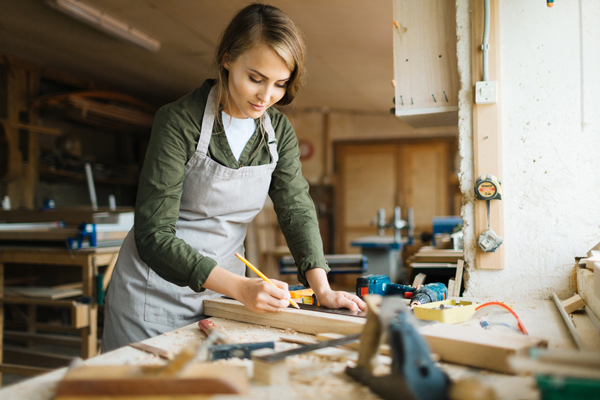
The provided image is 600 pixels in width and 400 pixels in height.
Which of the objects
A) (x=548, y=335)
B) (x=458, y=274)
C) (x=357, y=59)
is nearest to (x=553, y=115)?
(x=458, y=274)

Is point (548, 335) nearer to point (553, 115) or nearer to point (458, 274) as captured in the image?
point (458, 274)

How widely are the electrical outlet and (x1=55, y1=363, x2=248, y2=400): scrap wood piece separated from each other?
3.98ft

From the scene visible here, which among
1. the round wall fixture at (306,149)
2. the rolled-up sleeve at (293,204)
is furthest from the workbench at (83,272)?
the round wall fixture at (306,149)

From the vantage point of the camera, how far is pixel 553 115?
1.42 metres

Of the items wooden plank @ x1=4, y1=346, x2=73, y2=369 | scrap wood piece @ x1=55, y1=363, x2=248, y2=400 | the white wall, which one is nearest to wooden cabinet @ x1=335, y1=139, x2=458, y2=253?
wooden plank @ x1=4, y1=346, x2=73, y2=369

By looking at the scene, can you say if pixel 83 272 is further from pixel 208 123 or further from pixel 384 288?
pixel 384 288

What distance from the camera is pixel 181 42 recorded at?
399 centimetres

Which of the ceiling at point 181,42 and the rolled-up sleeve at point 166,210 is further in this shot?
the ceiling at point 181,42

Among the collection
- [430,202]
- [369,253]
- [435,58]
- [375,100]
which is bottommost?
[369,253]

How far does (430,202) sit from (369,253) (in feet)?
9.91

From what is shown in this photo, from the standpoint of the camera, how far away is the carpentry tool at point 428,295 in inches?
47.5

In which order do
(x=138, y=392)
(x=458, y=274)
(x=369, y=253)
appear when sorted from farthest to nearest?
(x=369, y=253) → (x=458, y=274) → (x=138, y=392)

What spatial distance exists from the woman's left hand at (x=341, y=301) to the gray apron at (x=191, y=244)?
37cm

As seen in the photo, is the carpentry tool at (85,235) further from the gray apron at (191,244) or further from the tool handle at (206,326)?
the tool handle at (206,326)
